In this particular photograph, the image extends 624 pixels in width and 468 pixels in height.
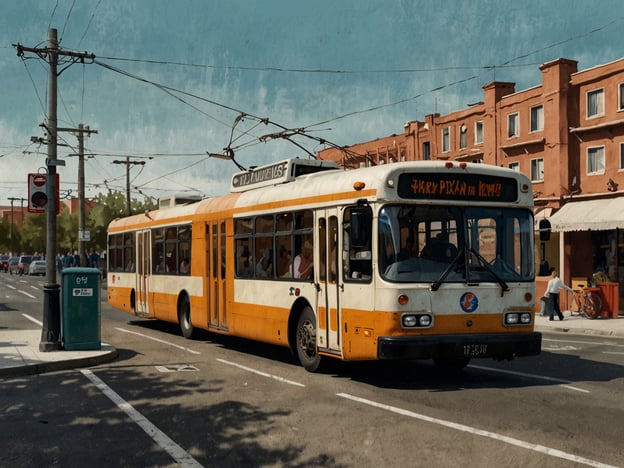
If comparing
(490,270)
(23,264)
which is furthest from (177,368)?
(23,264)

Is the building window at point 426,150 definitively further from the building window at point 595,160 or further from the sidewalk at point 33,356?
the sidewalk at point 33,356

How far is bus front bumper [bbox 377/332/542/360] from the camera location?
9781 mm

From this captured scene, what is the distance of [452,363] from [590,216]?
70.6 ft

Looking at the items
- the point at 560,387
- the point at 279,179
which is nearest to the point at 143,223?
the point at 279,179

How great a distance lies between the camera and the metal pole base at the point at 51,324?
13750mm

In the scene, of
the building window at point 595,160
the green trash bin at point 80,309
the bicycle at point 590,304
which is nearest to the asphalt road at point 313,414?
the green trash bin at point 80,309

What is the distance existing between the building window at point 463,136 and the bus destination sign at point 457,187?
35.8m

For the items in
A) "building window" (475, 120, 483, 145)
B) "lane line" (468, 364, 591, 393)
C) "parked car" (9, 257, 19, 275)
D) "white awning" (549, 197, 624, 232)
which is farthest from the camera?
"parked car" (9, 257, 19, 275)

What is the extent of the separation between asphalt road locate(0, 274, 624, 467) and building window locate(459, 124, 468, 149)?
3351 centimetres

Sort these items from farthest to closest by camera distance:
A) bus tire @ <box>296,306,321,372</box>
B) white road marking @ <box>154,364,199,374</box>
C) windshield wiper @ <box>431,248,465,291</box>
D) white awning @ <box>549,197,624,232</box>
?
white awning @ <box>549,197,624,232</box> < white road marking @ <box>154,364,199,374</box> < bus tire @ <box>296,306,321,372</box> < windshield wiper @ <box>431,248,465,291</box>

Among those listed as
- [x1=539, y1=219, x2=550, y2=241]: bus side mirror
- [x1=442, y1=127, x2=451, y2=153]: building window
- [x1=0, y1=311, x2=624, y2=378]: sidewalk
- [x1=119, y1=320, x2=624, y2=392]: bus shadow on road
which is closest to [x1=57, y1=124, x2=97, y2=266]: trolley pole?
[x1=442, y1=127, x2=451, y2=153]: building window

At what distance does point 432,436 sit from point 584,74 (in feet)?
102

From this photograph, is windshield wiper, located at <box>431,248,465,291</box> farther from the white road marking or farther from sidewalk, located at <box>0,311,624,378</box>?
sidewalk, located at <box>0,311,624,378</box>

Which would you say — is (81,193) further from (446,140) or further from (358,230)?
(358,230)
